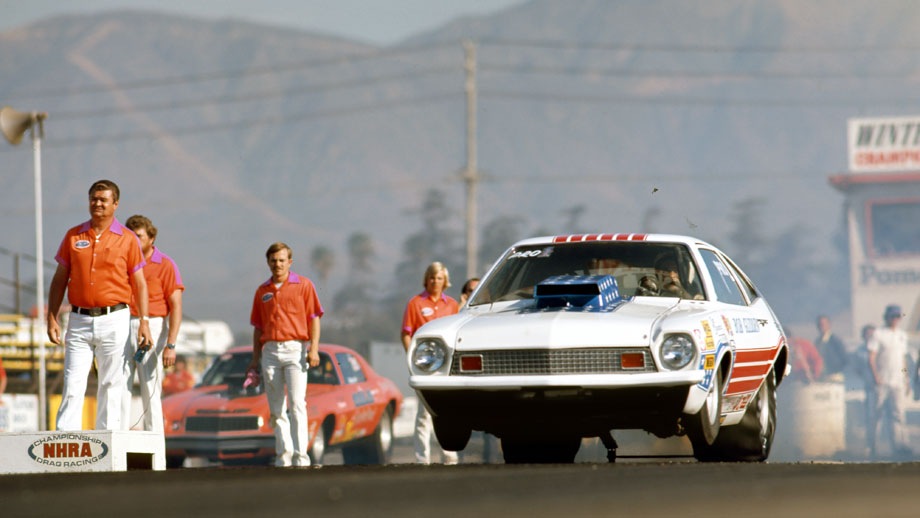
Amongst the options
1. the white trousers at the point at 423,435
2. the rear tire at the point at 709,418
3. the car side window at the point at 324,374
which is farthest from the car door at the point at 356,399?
the rear tire at the point at 709,418

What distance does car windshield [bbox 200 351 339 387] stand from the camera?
1814 centimetres

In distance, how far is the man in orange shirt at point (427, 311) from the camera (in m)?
14.9

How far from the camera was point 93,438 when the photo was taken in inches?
394

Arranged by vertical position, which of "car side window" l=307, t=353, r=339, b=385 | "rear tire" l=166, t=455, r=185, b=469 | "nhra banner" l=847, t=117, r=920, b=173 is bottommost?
"rear tire" l=166, t=455, r=185, b=469

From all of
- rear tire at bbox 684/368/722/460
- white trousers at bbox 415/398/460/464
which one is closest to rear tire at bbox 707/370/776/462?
rear tire at bbox 684/368/722/460

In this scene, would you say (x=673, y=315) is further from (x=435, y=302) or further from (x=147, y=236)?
(x=435, y=302)

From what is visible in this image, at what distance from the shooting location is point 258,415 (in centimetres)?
1761

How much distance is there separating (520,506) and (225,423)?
11.0m

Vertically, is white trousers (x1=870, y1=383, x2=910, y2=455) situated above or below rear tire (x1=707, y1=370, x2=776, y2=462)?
below

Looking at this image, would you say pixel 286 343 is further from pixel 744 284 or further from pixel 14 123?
pixel 14 123

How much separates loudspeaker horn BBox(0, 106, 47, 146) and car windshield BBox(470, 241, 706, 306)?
1323cm

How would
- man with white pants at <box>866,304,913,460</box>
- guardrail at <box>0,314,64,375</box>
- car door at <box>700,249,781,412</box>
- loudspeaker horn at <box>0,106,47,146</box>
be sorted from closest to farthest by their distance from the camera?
car door at <box>700,249,781,412</box>
loudspeaker horn at <box>0,106,47,146</box>
man with white pants at <box>866,304,913,460</box>
guardrail at <box>0,314,64,375</box>

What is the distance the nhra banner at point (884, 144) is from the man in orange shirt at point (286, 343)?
2470 inches

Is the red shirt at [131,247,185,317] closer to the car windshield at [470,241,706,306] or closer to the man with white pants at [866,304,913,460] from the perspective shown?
the car windshield at [470,241,706,306]
